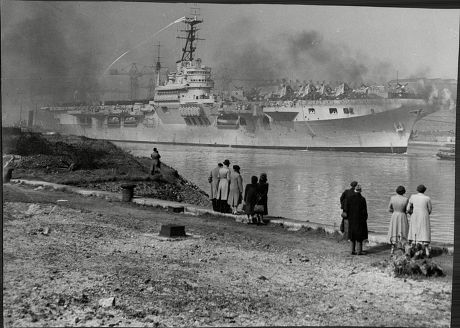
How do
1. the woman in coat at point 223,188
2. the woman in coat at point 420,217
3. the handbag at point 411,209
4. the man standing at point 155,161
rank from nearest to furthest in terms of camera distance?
the woman in coat at point 420,217 → the handbag at point 411,209 → the woman in coat at point 223,188 → the man standing at point 155,161

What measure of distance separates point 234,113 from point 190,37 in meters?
1.49

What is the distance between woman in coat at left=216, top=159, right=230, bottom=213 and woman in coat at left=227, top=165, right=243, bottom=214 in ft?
0.17

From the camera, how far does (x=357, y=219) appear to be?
6.28 m

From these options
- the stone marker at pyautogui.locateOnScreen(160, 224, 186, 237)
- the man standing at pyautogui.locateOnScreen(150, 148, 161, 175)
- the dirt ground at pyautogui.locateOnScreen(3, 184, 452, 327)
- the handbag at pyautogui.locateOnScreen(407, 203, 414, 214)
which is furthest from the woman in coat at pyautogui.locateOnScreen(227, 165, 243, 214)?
the handbag at pyautogui.locateOnScreen(407, 203, 414, 214)

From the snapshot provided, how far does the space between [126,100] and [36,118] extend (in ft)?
3.75

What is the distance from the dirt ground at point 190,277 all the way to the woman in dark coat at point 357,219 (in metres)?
0.17

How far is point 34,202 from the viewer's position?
691cm

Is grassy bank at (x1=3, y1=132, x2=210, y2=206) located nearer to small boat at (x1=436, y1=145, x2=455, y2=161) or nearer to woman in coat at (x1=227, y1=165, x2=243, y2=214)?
woman in coat at (x1=227, y1=165, x2=243, y2=214)

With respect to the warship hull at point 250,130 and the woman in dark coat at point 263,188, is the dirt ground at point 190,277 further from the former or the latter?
the warship hull at point 250,130

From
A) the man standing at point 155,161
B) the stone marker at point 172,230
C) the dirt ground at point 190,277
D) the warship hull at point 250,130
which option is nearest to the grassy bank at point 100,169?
the man standing at point 155,161

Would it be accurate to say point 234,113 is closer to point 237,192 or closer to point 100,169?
point 237,192

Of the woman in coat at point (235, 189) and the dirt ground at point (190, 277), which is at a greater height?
the woman in coat at point (235, 189)

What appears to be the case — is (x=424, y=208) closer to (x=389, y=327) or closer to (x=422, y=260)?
(x=422, y=260)

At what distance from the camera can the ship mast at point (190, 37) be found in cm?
663
